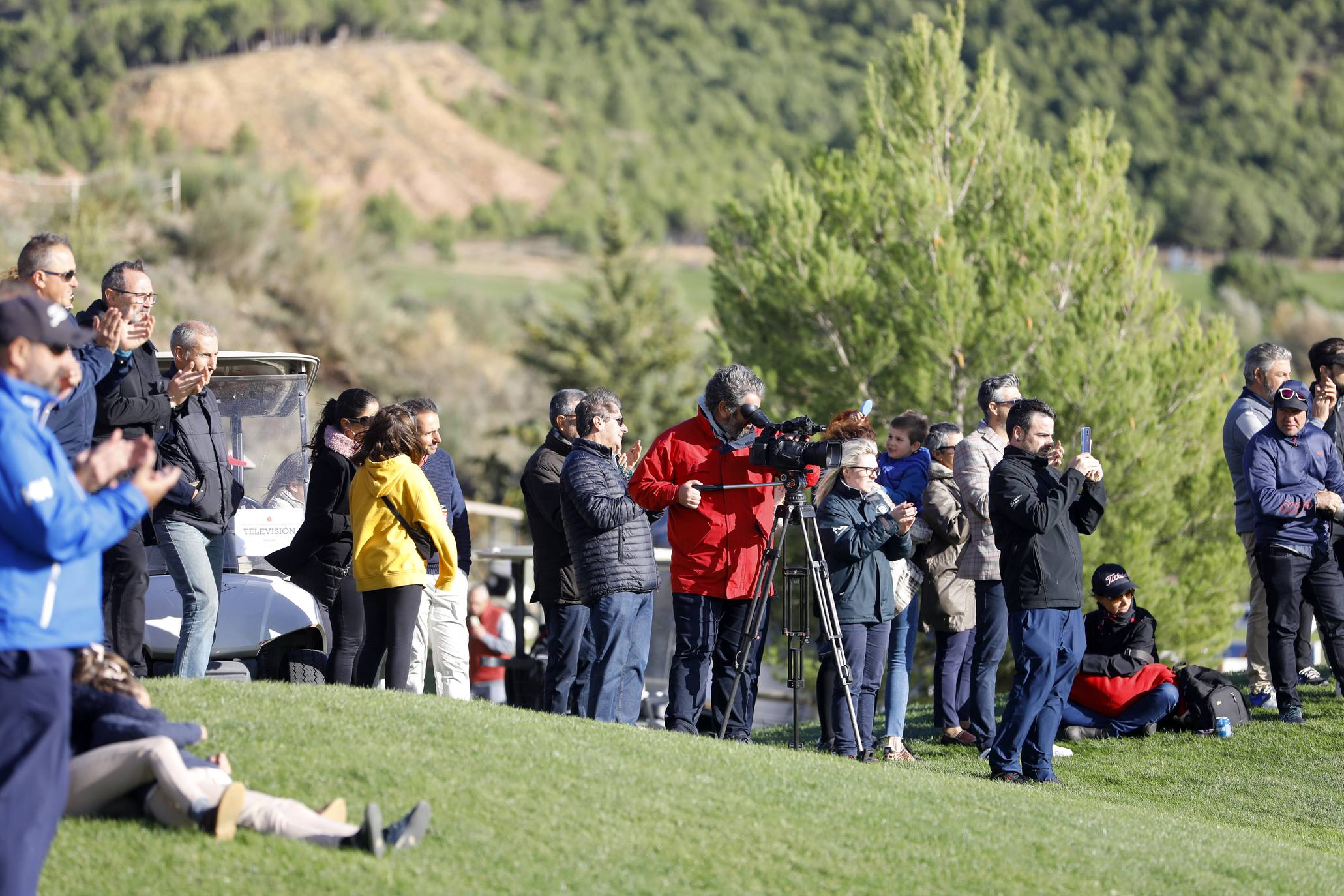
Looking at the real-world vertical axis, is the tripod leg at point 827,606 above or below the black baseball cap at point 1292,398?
below

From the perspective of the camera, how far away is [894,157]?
22234 mm

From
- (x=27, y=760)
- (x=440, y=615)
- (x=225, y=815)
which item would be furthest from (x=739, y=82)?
(x=27, y=760)

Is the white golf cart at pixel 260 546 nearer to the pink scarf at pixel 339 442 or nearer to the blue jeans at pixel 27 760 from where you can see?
the pink scarf at pixel 339 442

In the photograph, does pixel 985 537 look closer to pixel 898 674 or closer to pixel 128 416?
pixel 898 674

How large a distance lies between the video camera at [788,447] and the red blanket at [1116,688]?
329cm

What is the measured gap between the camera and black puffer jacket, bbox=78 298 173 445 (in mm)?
6805

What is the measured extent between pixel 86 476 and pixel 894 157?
19082mm

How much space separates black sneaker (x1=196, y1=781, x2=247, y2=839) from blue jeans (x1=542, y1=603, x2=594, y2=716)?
11.7 ft

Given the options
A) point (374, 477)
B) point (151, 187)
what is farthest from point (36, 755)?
point (151, 187)

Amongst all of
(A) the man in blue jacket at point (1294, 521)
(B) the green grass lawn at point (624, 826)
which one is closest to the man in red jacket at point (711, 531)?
(B) the green grass lawn at point (624, 826)

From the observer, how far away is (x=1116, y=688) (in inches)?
386

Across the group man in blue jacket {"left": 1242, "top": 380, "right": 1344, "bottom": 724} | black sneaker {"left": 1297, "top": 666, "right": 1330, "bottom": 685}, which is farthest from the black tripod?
black sneaker {"left": 1297, "top": 666, "right": 1330, "bottom": 685}

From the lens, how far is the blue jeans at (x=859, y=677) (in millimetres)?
8109

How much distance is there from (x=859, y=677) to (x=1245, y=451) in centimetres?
320
